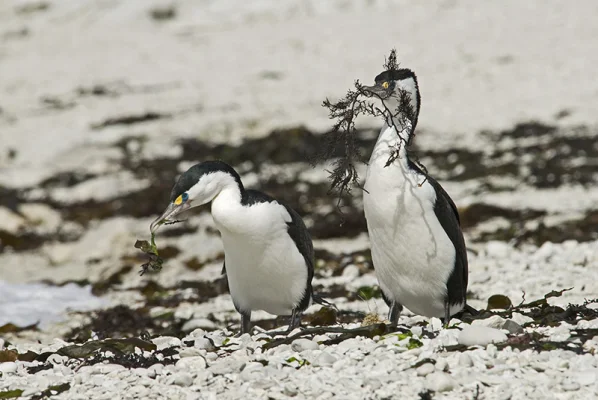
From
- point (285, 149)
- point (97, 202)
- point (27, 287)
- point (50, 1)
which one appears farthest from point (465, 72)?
point (50, 1)

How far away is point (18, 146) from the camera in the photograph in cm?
2269

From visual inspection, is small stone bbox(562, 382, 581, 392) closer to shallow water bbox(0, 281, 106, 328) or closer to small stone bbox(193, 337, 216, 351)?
small stone bbox(193, 337, 216, 351)

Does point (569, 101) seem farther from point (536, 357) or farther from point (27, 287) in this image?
point (536, 357)

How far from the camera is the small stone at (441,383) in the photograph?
571cm

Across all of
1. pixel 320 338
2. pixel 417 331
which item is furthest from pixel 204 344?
pixel 417 331

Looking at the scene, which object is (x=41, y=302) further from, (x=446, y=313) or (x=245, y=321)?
(x=446, y=313)

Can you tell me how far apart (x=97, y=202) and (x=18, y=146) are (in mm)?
4800

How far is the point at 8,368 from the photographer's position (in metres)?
6.96

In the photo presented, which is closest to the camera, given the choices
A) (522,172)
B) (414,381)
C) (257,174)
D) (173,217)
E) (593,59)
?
(414,381)

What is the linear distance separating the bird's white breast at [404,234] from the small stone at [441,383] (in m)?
2.04

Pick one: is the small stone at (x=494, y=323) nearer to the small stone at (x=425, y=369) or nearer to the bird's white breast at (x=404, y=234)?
the bird's white breast at (x=404, y=234)

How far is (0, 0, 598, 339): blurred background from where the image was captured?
1275 cm

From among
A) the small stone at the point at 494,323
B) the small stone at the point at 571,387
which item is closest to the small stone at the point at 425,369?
the small stone at the point at 571,387

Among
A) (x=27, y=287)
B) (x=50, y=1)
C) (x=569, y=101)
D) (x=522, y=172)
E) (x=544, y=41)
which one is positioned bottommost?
(x=27, y=287)
